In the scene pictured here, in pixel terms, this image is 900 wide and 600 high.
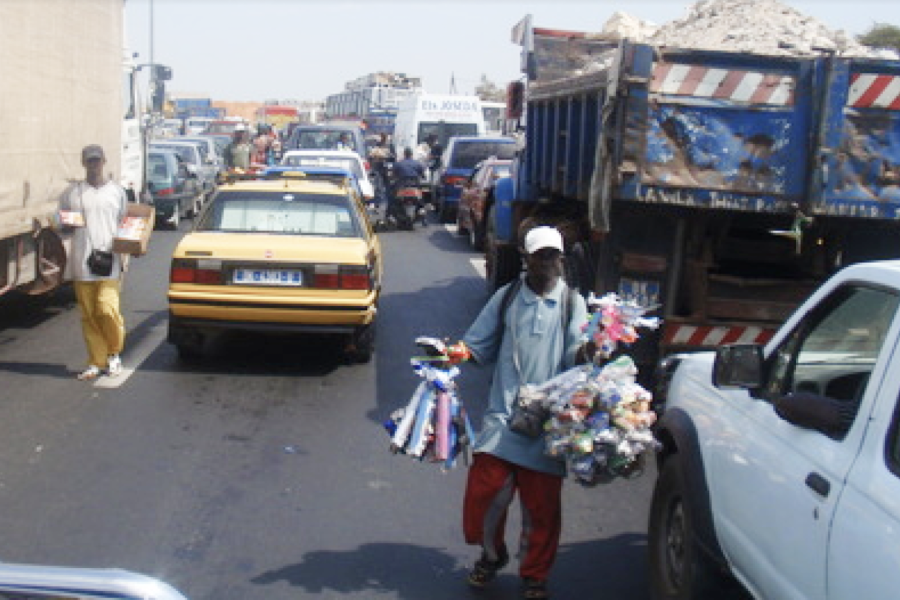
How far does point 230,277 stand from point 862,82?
475 centimetres

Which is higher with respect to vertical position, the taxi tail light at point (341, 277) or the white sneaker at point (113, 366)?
the taxi tail light at point (341, 277)

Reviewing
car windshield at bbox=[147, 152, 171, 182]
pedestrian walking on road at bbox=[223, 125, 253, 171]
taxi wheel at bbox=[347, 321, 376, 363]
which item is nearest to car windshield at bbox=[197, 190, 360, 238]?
taxi wheel at bbox=[347, 321, 376, 363]

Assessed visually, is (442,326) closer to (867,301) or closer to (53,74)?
(53,74)

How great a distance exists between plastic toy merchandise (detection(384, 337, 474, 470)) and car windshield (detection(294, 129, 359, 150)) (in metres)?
21.6

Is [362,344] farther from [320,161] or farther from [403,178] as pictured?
[403,178]

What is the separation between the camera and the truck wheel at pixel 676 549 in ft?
13.9

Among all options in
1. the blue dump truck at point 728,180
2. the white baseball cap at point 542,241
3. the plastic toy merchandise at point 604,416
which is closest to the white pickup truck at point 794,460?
the plastic toy merchandise at point 604,416

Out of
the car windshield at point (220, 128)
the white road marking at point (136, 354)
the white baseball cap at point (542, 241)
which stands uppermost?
the white baseball cap at point (542, 241)

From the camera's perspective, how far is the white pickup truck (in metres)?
2.93

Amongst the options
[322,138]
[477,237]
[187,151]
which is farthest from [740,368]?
[322,138]

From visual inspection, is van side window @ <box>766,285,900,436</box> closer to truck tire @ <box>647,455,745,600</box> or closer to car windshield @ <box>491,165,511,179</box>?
truck tire @ <box>647,455,745,600</box>

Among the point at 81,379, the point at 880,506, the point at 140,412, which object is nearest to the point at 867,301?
the point at 880,506

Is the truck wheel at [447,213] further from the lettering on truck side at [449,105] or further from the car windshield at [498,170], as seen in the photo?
the lettering on truck side at [449,105]

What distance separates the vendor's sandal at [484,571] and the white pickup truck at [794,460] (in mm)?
665
